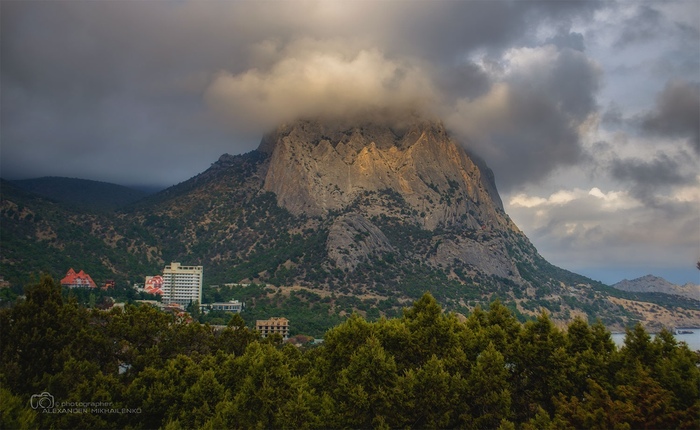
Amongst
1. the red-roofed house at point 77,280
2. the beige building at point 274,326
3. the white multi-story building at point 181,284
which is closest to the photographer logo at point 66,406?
the beige building at point 274,326

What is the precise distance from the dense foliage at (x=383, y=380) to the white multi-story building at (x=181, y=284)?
8967 cm

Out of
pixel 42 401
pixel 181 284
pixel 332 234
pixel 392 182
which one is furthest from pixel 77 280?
pixel 392 182

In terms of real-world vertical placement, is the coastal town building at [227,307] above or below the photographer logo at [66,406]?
below

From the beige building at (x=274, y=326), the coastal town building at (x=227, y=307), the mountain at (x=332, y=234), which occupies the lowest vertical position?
the beige building at (x=274, y=326)

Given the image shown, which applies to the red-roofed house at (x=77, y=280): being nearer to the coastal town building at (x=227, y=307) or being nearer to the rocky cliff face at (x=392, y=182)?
the coastal town building at (x=227, y=307)

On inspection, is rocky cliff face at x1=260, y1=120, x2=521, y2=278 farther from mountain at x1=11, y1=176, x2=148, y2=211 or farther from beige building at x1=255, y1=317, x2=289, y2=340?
mountain at x1=11, y1=176, x2=148, y2=211

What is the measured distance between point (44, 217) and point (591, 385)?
397 feet

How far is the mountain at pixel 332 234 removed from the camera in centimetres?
11456

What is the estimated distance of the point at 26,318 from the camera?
2814 centimetres

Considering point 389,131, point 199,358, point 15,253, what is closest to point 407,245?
point 389,131

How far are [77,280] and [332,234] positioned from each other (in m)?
56.3

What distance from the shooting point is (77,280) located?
325 ft

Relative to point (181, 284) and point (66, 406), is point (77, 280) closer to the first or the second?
point (181, 284)

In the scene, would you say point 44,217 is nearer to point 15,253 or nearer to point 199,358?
point 15,253
